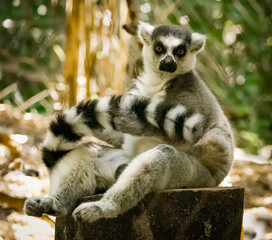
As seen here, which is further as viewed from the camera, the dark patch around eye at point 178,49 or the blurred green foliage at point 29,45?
the blurred green foliage at point 29,45

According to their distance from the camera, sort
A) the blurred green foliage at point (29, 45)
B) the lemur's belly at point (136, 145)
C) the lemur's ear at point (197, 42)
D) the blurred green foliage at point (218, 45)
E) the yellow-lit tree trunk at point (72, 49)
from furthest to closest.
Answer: the blurred green foliage at point (29, 45) → the yellow-lit tree trunk at point (72, 49) → the blurred green foliage at point (218, 45) → the lemur's ear at point (197, 42) → the lemur's belly at point (136, 145)

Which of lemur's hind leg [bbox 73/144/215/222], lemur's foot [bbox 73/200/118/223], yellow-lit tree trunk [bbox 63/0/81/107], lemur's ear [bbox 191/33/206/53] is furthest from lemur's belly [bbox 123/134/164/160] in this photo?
yellow-lit tree trunk [bbox 63/0/81/107]

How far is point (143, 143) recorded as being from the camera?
278 cm

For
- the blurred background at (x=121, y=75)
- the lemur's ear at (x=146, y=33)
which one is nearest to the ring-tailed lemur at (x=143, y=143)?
the lemur's ear at (x=146, y=33)

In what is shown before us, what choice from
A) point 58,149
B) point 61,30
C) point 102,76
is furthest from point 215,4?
point 58,149

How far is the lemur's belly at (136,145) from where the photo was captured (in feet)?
8.97

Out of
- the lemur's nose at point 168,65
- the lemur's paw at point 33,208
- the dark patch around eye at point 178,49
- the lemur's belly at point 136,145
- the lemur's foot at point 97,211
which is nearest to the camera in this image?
the lemur's foot at point 97,211

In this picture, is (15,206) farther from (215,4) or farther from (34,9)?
(34,9)

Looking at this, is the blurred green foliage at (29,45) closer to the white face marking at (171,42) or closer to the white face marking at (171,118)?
the white face marking at (171,42)

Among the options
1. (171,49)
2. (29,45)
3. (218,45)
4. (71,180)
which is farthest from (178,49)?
(29,45)

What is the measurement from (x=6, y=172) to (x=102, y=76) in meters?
1.40

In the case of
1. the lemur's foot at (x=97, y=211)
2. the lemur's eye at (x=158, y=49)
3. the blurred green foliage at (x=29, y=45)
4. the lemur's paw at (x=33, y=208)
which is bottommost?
the blurred green foliage at (x=29, y=45)

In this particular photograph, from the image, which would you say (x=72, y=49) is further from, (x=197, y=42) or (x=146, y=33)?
(x=197, y=42)

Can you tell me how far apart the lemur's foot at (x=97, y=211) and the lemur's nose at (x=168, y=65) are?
3.96ft
